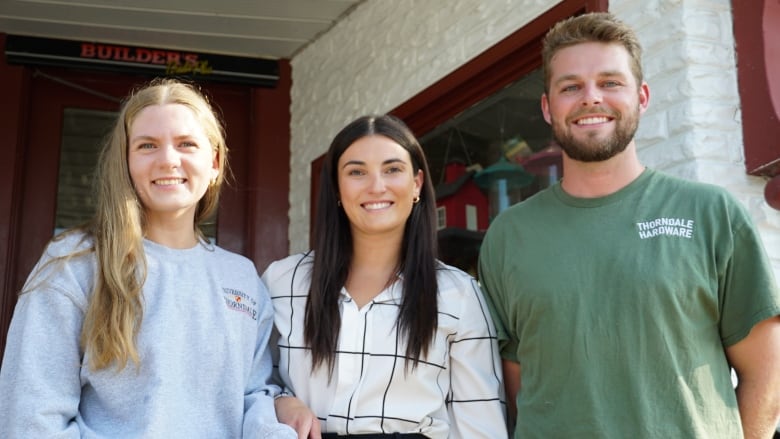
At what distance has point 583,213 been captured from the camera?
103 inches

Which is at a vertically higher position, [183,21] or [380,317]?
Answer: [183,21]

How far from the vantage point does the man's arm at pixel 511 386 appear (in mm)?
2807

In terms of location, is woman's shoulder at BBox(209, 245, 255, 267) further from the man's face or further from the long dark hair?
the man's face

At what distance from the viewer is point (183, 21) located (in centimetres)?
532

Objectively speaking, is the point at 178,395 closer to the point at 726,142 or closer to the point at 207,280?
the point at 207,280

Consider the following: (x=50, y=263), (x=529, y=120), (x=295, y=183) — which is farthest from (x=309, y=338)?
(x=295, y=183)

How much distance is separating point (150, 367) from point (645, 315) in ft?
3.82

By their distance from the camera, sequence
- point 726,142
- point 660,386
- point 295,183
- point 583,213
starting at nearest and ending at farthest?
point 660,386 → point 583,213 → point 726,142 → point 295,183

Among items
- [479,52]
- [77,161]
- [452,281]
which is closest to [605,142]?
[452,281]

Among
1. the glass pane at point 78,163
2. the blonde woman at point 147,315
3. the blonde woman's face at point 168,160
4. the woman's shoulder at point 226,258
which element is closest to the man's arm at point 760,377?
the blonde woman at point 147,315

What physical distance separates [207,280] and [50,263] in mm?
397

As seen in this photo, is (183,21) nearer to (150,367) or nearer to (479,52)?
(479,52)

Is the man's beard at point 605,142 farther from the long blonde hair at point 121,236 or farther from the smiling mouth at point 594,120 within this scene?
the long blonde hair at point 121,236

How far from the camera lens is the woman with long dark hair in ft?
8.85
